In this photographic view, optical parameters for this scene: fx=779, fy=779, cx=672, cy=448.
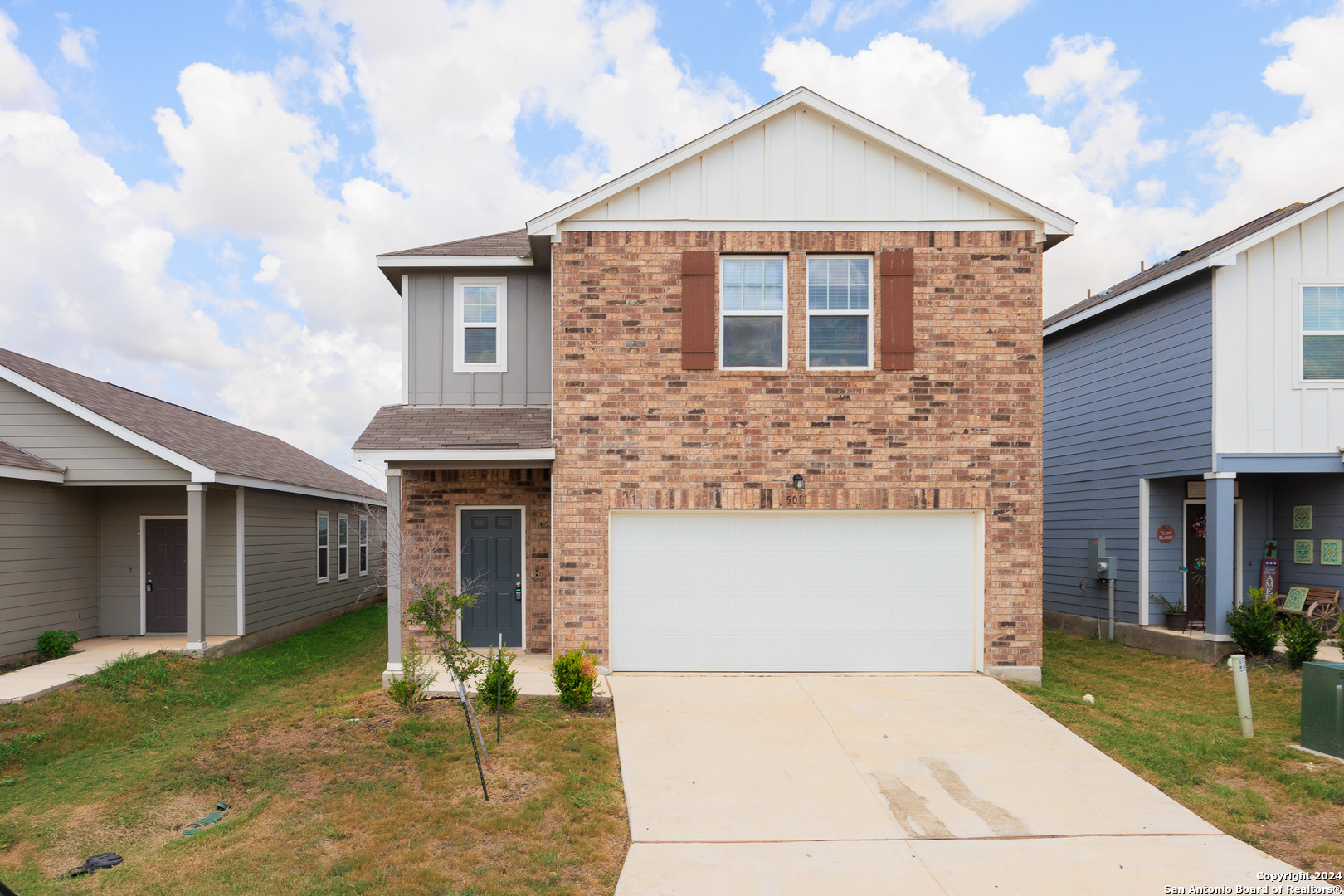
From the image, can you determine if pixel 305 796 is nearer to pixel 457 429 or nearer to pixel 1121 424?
pixel 457 429

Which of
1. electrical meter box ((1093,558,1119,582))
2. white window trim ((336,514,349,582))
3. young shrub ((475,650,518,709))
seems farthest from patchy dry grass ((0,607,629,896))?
electrical meter box ((1093,558,1119,582))

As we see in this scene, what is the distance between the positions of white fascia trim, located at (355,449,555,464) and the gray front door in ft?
4.81

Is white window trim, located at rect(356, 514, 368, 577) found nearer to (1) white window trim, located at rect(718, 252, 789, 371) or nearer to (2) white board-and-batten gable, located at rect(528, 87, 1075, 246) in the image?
(2) white board-and-batten gable, located at rect(528, 87, 1075, 246)

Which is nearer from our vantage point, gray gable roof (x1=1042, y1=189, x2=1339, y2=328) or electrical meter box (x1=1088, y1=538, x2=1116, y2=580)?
gray gable roof (x1=1042, y1=189, x2=1339, y2=328)

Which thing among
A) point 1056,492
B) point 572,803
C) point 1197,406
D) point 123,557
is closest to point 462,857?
point 572,803

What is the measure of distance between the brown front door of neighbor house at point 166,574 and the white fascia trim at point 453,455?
5.94 m

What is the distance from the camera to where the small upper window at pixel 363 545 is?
67.5ft

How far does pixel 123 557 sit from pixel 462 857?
36.5 feet

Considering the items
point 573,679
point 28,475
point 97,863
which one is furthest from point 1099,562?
point 28,475

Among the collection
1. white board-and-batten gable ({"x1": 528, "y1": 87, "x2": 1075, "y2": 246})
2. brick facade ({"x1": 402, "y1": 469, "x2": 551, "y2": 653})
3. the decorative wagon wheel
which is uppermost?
white board-and-batten gable ({"x1": 528, "y1": 87, "x2": 1075, "y2": 246})

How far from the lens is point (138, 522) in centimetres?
1330

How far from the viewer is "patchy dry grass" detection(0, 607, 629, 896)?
17.2ft

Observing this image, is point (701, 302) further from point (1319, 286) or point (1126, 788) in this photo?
point (1319, 286)

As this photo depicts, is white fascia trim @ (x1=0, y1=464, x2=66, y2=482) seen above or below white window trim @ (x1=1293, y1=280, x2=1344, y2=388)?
below
